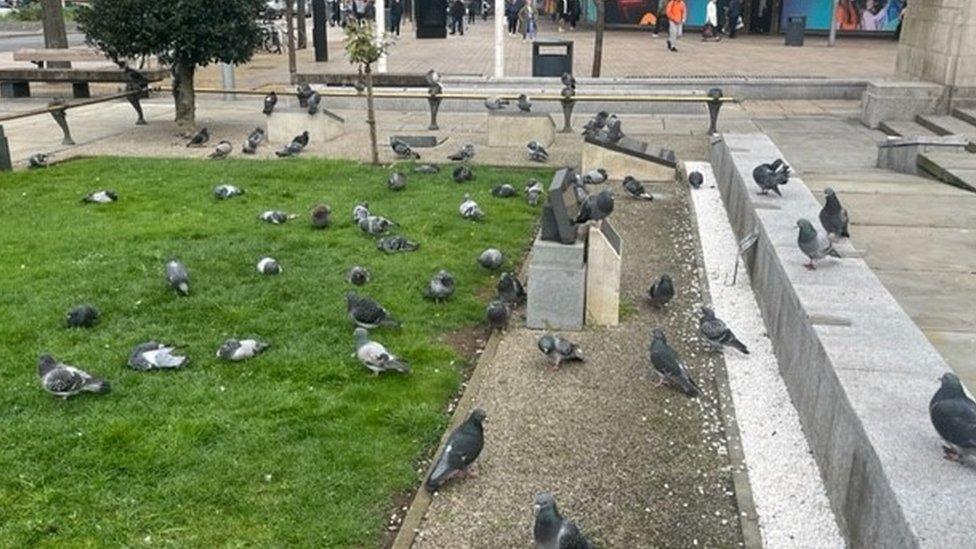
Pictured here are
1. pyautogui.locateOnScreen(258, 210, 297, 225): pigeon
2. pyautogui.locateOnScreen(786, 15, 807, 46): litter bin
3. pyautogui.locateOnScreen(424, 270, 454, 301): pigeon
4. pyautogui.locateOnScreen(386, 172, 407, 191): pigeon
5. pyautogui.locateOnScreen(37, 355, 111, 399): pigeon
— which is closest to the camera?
pyautogui.locateOnScreen(37, 355, 111, 399): pigeon

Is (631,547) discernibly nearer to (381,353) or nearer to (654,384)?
(654,384)

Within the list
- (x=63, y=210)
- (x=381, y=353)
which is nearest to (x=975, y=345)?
(x=381, y=353)

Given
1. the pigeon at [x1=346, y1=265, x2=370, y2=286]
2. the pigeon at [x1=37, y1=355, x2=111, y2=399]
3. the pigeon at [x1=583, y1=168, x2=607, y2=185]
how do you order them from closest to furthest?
the pigeon at [x1=37, y1=355, x2=111, y2=399] → the pigeon at [x1=346, y1=265, x2=370, y2=286] → the pigeon at [x1=583, y1=168, x2=607, y2=185]

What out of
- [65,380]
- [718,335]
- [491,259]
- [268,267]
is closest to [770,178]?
[718,335]

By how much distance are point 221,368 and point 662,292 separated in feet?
12.1

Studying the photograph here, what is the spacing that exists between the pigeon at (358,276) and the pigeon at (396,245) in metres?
0.92

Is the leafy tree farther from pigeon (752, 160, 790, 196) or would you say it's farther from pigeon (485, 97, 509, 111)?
pigeon (752, 160, 790, 196)

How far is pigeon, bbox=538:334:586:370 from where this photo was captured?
6.73 m

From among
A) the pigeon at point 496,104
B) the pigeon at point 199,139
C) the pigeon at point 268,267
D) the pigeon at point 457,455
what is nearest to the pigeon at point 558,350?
the pigeon at point 457,455

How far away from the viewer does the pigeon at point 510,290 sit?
7906 millimetres

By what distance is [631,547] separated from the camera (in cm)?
468

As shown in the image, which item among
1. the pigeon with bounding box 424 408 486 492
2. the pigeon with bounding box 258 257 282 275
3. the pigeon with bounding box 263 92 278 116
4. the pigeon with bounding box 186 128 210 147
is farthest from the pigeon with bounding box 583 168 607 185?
the pigeon with bounding box 424 408 486 492

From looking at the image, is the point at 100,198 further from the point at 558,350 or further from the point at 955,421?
the point at 955,421

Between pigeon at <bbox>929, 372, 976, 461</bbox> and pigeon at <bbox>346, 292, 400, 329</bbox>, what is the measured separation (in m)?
4.20
